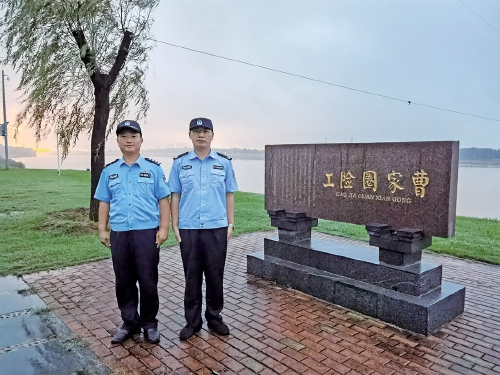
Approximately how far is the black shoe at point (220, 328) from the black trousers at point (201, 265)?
27 millimetres

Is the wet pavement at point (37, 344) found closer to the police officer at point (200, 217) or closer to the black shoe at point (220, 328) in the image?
the police officer at point (200, 217)

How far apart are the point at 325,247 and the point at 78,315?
2.56m

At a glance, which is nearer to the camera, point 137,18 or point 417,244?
point 417,244

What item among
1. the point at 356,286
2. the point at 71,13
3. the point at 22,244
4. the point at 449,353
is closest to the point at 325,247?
the point at 356,286

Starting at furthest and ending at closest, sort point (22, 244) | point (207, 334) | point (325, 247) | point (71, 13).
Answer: point (71, 13) → point (22, 244) → point (325, 247) → point (207, 334)

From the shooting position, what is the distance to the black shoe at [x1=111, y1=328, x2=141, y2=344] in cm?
305

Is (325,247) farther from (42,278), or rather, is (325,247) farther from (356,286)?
(42,278)

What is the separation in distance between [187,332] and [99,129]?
5666 millimetres

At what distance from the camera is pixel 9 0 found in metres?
6.95

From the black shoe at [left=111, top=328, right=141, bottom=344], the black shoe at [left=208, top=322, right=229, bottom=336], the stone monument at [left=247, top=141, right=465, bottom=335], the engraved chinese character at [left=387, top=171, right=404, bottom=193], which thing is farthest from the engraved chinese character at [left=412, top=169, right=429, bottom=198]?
the black shoe at [left=111, top=328, right=141, bottom=344]

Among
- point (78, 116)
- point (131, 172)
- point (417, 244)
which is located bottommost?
point (417, 244)

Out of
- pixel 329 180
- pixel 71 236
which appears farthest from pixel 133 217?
pixel 71 236

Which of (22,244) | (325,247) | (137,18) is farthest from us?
(137,18)

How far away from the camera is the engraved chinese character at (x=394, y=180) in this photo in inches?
141
